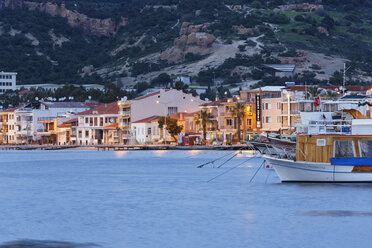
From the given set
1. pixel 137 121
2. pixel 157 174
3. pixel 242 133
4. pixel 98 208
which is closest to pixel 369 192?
pixel 98 208

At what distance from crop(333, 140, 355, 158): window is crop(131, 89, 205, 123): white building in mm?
110290

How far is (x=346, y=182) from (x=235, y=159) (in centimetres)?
5270

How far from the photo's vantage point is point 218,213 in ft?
154

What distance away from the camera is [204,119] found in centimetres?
14525

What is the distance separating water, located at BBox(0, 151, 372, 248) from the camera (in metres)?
38.7

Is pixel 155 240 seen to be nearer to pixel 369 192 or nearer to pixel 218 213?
pixel 218 213

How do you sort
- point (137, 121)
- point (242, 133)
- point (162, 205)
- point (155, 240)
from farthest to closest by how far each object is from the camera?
point (137, 121) → point (242, 133) → point (162, 205) → point (155, 240)

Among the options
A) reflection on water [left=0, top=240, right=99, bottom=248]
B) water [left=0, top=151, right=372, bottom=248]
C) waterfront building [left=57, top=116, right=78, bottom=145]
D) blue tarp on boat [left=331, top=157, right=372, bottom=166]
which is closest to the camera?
reflection on water [left=0, top=240, right=99, bottom=248]

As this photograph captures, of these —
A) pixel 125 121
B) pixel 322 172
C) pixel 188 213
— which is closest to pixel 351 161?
pixel 322 172

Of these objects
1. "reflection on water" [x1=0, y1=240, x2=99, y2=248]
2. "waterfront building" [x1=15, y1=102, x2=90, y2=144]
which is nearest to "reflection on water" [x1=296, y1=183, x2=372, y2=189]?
"reflection on water" [x1=0, y1=240, x2=99, y2=248]

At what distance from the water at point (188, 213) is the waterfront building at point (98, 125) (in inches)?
4105

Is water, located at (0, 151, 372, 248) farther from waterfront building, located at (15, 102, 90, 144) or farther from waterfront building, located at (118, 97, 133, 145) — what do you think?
waterfront building, located at (15, 102, 90, 144)

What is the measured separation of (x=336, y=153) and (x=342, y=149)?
18.1 inches

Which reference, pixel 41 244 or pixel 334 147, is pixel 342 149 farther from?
pixel 41 244
